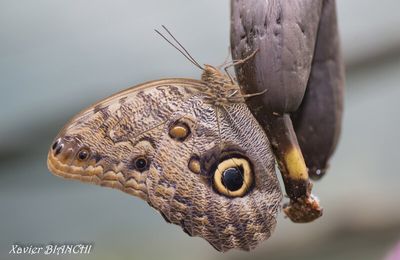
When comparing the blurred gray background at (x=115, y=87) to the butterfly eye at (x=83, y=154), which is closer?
the butterfly eye at (x=83, y=154)

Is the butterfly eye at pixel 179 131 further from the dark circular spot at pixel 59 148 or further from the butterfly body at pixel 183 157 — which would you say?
the dark circular spot at pixel 59 148

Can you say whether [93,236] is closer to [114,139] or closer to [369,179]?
[369,179]

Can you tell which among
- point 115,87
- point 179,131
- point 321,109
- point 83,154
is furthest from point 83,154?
point 115,87

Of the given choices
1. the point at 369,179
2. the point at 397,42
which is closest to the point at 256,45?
the point at 397,42

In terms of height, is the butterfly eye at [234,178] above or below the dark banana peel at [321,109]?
below

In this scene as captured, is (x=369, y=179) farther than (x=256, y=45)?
Yes

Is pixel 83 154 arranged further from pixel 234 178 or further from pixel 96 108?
pixel 234 178

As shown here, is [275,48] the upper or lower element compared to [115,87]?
upper

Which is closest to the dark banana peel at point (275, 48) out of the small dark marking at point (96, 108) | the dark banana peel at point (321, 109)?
the dark banana peel at point (321, 109)
